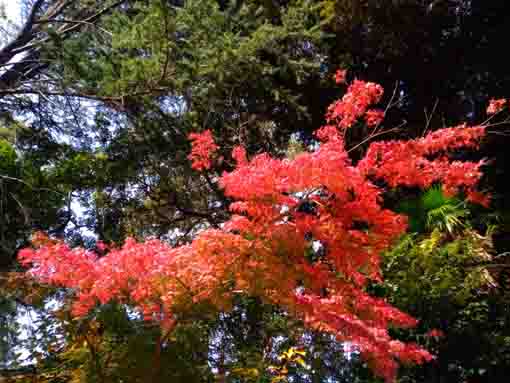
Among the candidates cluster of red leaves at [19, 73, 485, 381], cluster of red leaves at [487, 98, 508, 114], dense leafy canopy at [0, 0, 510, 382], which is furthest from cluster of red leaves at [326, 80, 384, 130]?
cluster of red leaves at [487, 98, 508, 114]

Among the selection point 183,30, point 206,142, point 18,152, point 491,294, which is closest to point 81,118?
point 18,152

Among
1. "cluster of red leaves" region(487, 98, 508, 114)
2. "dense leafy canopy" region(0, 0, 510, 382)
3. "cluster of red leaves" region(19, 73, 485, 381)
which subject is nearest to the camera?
"cluster of red leaves" region(19, 73, 485, 381)

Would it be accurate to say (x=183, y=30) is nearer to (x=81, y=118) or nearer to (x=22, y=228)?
(x=81, y=118)

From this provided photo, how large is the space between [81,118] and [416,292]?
6.77 metres

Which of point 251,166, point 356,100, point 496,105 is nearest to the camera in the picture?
point 251,166

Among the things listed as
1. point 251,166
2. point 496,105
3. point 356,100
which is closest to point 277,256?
point 251,166

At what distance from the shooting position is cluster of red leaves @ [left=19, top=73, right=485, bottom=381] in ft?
12.6

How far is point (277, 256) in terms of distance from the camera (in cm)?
385

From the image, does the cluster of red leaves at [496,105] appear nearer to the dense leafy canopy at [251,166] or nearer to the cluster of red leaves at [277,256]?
the dense leafy canopy at [251,166]

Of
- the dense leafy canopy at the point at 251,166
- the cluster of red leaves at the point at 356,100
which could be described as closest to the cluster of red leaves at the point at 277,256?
the dense leafy canopy at the point at 251,166

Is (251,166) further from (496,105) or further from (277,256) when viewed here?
(496,105)

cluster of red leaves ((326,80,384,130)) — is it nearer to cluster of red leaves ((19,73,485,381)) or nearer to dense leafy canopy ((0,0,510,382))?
dense leafy canopy ((0,0,510,382))

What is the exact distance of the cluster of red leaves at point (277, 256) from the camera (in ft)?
12.6

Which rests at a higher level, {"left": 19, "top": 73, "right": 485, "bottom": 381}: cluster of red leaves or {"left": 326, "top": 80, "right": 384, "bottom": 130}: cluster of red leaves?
{"left": 326, "top": 80, "right": 384, "bottom": 130}: cluster of red leaves
